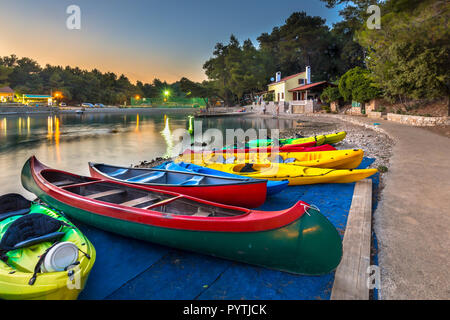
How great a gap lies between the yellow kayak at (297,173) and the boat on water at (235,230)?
8.06ft

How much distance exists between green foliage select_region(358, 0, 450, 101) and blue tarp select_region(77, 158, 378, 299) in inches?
388

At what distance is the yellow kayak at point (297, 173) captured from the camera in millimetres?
5594

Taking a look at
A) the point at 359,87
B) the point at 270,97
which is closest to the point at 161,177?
the point at 359,87

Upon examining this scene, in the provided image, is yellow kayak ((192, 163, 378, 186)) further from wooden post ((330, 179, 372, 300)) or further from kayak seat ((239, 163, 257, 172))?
wooden post ((330, 179, 372, 300))

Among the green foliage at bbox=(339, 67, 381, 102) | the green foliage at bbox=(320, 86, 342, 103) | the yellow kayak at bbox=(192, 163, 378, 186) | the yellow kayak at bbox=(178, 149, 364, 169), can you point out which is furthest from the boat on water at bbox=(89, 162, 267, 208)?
the green foliage at bbox=(320, 86, 342, 103)

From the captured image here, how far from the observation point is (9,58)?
217 feet

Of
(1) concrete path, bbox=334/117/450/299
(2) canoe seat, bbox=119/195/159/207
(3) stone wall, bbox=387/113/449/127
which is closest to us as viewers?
(1) concrete path, bbox=334/117/450/299

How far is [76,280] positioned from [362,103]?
2955 centimetres

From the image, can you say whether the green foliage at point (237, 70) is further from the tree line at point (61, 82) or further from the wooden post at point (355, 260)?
the wooden post at point (355, 260)

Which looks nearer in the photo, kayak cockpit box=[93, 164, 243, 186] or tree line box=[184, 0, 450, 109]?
kayak cockpit box=[93, 164, 243, 186]

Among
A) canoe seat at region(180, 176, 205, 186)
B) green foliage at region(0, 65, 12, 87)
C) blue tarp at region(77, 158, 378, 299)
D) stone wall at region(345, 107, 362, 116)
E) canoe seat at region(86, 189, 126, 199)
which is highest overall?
green foliage at region(0, 65, 12, 87)

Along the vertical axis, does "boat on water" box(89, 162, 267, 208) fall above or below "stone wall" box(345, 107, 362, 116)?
below

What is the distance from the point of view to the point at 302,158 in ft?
24.6

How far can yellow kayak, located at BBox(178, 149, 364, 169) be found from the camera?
666 centimetres
